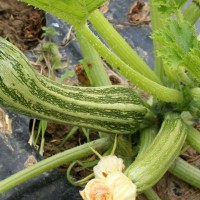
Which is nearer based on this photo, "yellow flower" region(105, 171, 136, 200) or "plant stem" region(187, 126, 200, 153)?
"yellow flower" region(105, 171, 136, 200)

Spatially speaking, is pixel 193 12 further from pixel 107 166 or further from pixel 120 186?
pixel 120 186

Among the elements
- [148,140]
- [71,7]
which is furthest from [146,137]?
[71,7]

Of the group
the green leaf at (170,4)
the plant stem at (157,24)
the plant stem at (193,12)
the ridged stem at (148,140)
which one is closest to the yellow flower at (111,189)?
the ridged stem at (148,140)

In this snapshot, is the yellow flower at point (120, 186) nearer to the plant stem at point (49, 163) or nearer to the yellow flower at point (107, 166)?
the yellow flower at point (107, 166)

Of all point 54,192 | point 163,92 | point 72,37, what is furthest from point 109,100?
point 72,37

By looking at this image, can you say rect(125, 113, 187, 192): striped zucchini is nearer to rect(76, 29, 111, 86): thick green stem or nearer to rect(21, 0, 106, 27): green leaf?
rect(76, 29, 111, 86): thick green stem

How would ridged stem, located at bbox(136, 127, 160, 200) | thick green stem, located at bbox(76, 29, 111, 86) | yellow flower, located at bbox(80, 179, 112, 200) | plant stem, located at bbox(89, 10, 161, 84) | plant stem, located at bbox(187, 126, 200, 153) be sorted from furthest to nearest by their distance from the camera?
thick green stem, located at bbox(76, 29, 111, 86) < ridged stem, located at bbox(136, 127, 160, 200) < plant stem, located at bbox(187, 126, 200, 153) < plant stem, located at bbox(89, 10, 161, 84) < yellow flower, located at bbox(80, 179, 112, 200)

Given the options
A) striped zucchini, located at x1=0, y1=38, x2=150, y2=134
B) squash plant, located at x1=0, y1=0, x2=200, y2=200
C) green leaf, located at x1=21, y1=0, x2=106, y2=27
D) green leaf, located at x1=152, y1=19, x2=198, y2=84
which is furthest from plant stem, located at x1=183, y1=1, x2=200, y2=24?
green leaf, located at x1=21, y1=0, x2=106, y2=27

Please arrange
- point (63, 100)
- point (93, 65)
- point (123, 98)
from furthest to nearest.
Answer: point (93, 65) < point (123, 98) < point (63, 100)

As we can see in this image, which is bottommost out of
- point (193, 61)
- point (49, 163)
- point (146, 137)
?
point (49, 163)
